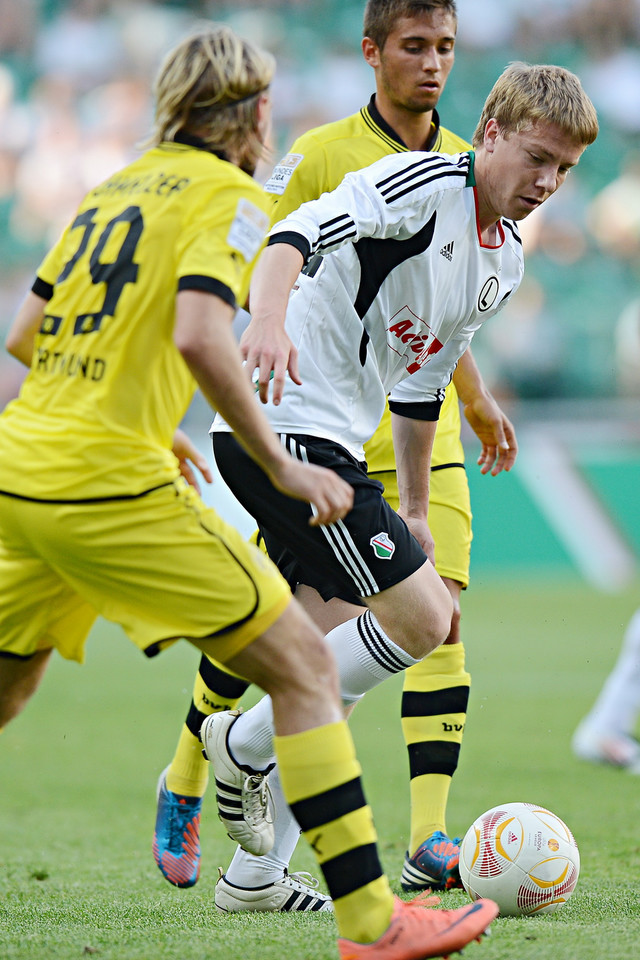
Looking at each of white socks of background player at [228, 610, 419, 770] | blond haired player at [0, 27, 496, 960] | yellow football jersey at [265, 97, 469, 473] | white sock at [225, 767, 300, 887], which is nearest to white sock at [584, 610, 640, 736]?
yellow football jersey at [265, 97, 469, 473]

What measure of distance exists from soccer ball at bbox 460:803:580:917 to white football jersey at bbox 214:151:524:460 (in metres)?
1.16

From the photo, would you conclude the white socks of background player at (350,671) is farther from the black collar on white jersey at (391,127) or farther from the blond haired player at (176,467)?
the black collar on white jersey at (391,127)

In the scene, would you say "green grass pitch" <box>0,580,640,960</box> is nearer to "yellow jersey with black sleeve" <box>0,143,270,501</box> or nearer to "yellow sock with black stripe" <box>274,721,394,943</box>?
"yellow sock with black stripe" <box>274,721,394,943</box>

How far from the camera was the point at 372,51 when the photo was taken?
13.9ft

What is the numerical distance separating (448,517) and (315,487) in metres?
1.80

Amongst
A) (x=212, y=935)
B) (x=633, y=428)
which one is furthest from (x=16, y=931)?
(x=633, y=428)

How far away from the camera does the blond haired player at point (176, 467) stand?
246 cm

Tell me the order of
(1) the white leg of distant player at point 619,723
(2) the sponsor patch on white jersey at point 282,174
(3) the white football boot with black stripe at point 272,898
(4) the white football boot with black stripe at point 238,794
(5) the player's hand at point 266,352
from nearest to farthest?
1. (5) the player's hand at point 266,352
2. (4) the white football boot with black stripe at point 238,794
3. (3) the white football boot with black stripe at point 272,898
4. (2) the sponsor patch on white jersey at point 282,174
5. (1) the white leg of distant player at point 619,723

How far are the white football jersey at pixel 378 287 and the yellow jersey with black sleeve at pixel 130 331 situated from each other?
581 mm

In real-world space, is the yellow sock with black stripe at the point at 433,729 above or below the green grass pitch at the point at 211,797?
above

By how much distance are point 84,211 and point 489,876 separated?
208 cm

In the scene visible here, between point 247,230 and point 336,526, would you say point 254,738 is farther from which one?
point 247,230

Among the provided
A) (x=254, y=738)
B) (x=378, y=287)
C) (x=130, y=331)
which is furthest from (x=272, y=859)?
(x=130, y=331)

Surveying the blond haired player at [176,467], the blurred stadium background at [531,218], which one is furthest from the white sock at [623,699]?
the blurred stadium background at [531,218]
